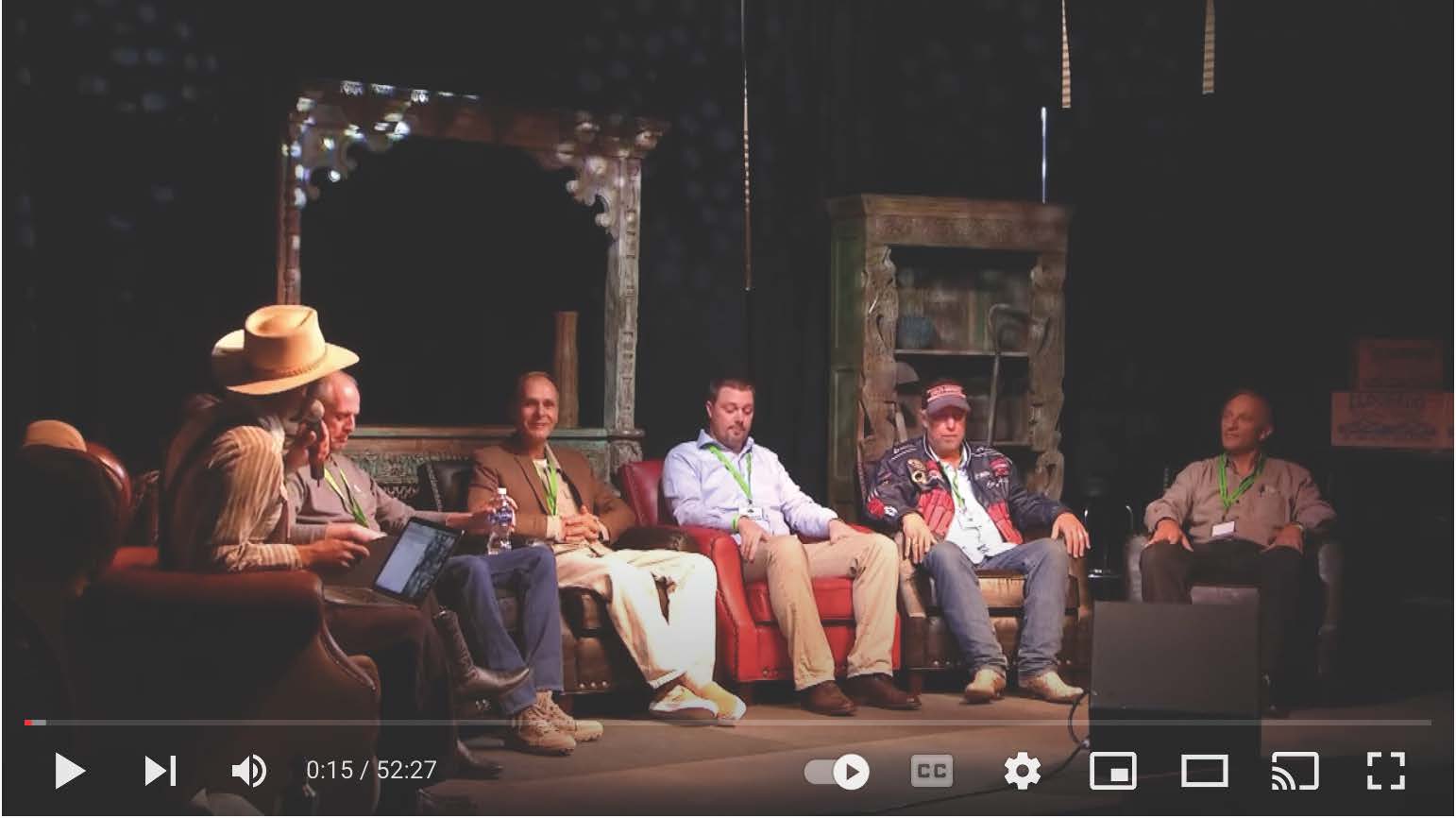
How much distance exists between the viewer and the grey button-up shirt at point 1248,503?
249 inches

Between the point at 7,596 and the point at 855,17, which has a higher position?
the point at 855,17

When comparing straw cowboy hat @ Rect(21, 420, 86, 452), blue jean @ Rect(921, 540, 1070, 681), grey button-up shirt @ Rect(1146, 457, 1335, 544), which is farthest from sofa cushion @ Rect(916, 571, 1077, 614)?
straw cowboy hat @ Rect(21, 420, 86, 452)

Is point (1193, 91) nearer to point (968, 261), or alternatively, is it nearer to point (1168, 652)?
point (968, 261)

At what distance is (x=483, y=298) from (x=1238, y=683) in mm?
3358

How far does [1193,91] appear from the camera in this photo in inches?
305

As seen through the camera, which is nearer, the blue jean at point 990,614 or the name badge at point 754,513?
the blue jean at point 990,614

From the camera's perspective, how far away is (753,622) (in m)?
5.97

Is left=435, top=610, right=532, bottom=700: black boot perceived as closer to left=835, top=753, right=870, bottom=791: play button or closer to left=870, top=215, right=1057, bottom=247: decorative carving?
left=835, top=753, right=870, bottom=791: play button

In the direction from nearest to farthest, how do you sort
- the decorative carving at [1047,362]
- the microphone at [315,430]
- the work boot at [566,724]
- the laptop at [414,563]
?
1. the laptop at [414,563]
2. the microphone at [315,430]
3. the work boot at [566,724]
4. the decorative carving at [1047,362]

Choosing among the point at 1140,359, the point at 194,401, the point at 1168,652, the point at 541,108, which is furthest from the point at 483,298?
the point at 1168,652

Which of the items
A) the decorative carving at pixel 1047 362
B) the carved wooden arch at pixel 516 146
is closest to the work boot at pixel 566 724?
the carved wooden arch at pixel 516 146

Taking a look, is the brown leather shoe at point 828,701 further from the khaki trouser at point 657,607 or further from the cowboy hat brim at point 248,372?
the cowboy hat brim at point 248,372

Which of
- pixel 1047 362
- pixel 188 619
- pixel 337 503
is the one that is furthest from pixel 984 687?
pixel 188 619

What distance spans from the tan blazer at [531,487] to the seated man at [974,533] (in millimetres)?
853
